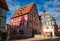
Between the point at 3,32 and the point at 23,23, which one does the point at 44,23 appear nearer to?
the point at 23,23

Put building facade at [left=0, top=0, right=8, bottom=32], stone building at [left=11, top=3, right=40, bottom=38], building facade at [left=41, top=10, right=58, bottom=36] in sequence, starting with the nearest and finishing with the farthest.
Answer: building facade at [left=0, top=0, right=8, bottom=32]
stone building at [left=11, top=3, right=40, bottom=38]
building facade at [left=41, top=10, right=58, bottom=36]

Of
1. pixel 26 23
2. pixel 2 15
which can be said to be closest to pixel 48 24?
pixel 26 23

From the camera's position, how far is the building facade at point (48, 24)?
165 ft

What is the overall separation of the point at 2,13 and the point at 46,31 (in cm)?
2900

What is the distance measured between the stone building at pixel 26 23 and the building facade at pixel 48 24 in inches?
309

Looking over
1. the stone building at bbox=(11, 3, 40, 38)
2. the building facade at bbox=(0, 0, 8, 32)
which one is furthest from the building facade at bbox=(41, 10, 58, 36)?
the building facade at bbox=(0, 0, 8, 32)

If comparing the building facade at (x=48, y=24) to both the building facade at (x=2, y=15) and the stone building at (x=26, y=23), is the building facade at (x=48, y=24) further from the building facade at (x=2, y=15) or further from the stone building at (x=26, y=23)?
the building facade at (x=2, y=15)

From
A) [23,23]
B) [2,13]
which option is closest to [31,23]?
[23,23]

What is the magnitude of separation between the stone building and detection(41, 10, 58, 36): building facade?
786cm

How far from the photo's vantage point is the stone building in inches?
1521

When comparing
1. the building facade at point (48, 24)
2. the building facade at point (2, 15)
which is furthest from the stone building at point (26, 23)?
the building facade at point (2, 15)

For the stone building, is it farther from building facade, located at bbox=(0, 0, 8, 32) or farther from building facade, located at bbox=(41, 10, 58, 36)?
building facade, located at bbox=(0, 0, 8, 32)

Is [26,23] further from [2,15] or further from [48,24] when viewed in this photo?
[48,24]

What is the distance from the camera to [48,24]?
51.1 m
